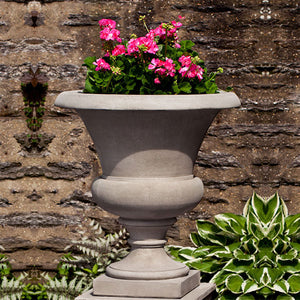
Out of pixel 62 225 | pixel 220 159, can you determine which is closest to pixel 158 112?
pixel 220 159

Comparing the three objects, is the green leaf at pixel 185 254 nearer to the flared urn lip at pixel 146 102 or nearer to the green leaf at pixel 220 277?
the green leaf at pixel 220 277

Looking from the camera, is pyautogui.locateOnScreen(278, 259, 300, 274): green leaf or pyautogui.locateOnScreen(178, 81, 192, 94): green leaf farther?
pyautogui.locateOnScreen(278, 259, 300, 274): green leaf

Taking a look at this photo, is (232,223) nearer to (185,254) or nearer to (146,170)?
(185,254)

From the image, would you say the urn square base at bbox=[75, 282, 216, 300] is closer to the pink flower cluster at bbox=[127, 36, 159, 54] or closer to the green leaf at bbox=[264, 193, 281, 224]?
the green leaf at bbox=[264, 193, 281, 224]

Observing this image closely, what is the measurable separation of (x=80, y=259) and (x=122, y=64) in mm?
1926

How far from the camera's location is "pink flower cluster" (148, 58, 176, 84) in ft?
10.9

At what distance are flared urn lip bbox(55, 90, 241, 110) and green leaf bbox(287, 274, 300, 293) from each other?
138cm

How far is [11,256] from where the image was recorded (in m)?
5.18

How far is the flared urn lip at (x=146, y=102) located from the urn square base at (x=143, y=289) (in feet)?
3.28

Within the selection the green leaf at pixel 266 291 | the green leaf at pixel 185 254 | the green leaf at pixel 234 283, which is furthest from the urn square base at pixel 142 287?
the green leaf at pixel 185 254

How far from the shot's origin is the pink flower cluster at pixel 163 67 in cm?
332

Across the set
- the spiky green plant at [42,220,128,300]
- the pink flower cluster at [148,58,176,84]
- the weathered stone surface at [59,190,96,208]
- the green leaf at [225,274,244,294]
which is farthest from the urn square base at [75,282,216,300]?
the weathered stone surface at [59,190,96,208]

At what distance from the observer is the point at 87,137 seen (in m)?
5.07

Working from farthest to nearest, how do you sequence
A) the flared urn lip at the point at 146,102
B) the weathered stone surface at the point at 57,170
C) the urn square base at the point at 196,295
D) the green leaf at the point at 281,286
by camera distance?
1. the weathered stone surface at the point at 57,170
2. the green leaf at the point at 281,286
3. the urn square base at the point at 196,295
4. the flared urn lip at the point at 146,102
